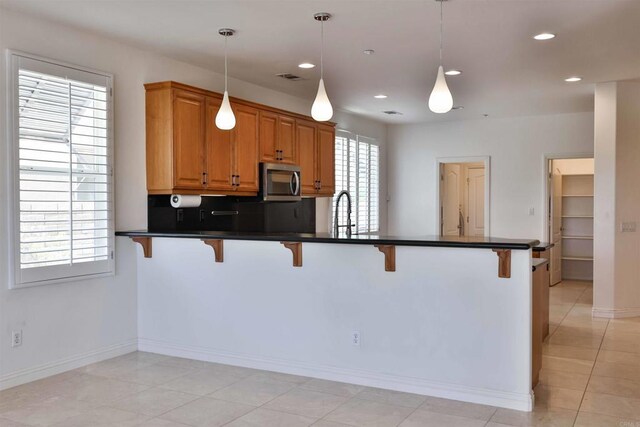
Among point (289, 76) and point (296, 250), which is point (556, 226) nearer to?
point (289, 76)

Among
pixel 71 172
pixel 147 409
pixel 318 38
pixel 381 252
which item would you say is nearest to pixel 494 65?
pixel 318 38

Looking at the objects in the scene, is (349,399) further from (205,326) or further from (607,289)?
(607,289)

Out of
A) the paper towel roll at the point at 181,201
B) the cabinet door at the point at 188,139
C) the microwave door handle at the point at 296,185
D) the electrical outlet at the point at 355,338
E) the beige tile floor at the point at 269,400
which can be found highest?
the cabinet door at the point at 188,139

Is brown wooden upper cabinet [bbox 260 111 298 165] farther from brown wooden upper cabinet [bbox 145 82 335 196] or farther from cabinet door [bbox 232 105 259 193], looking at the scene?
cabinet door [bbox 232 105 259 193]

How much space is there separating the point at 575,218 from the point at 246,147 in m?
6.35

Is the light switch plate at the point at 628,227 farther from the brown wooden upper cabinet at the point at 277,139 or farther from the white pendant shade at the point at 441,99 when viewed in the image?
the white pendant shade at the point at 441,99

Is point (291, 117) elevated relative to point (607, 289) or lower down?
elevated

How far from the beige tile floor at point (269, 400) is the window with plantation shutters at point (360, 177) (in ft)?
13.2

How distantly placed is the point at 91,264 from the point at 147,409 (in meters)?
1.43

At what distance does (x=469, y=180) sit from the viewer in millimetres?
10344

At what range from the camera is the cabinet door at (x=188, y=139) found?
4.76 metres

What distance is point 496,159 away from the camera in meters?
8.84

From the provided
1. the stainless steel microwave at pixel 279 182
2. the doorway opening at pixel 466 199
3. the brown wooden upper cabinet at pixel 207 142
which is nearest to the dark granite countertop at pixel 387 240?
the brown wooden upper cabinet at pixel 207 142

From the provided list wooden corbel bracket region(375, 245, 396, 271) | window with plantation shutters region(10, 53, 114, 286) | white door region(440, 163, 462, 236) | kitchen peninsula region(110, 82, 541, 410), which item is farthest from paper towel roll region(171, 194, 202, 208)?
white door region(440, 163, 462, 236)
